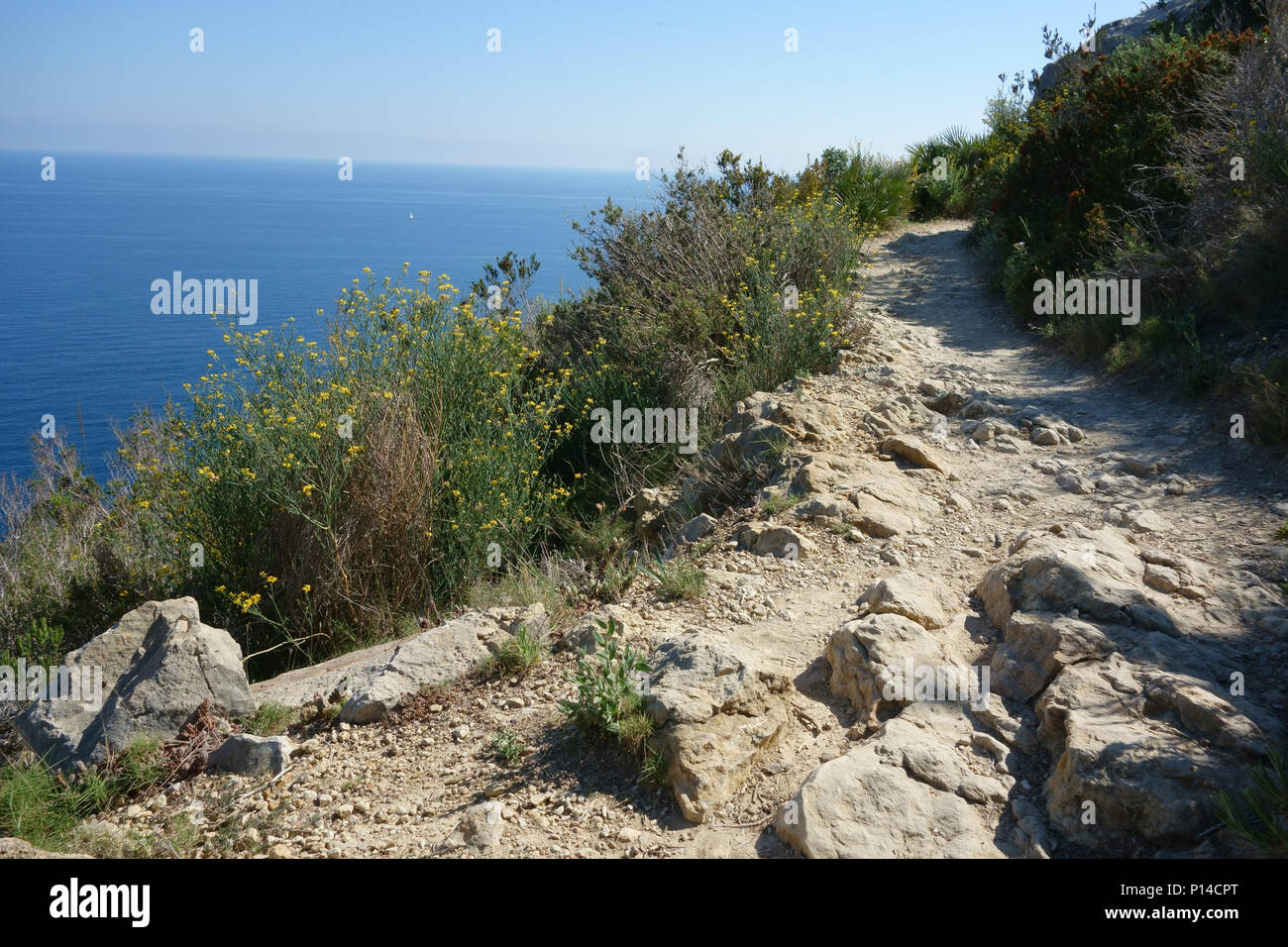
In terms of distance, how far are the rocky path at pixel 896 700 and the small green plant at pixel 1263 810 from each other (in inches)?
3.1

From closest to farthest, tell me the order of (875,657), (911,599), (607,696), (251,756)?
1. (607,696)
2. (875,657)
3. (251,756)
4. (911,599)

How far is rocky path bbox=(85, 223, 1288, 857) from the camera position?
2660 millimetres

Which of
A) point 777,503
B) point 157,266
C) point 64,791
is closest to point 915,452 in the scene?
point 777,503

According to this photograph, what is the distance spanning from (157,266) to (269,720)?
A: 4199 centimetres

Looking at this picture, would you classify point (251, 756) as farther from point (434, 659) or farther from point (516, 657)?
point (516, 657)

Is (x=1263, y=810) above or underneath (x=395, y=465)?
underneath

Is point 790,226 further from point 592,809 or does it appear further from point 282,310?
point 282,310

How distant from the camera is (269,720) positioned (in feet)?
12.5

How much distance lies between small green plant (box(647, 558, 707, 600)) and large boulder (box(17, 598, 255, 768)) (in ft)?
7.17

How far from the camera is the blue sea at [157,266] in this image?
18.4 meters
